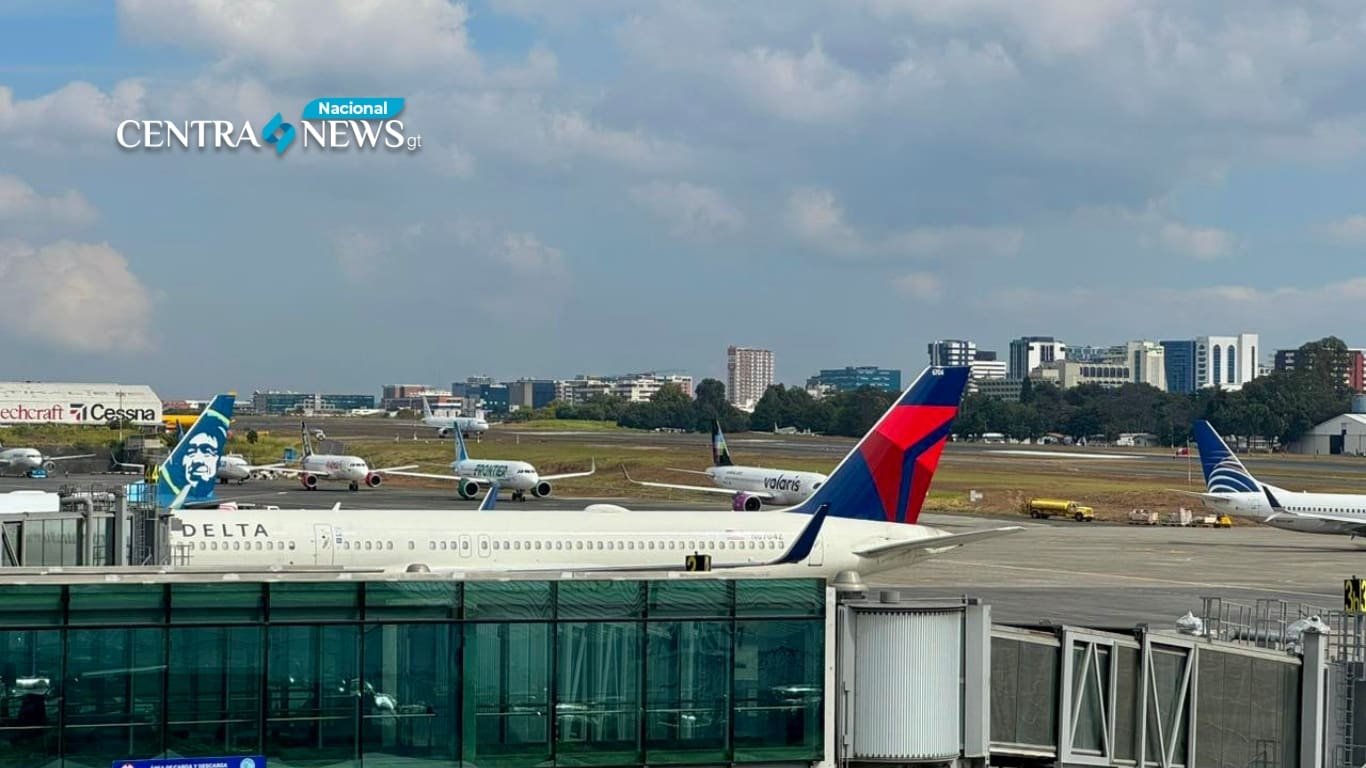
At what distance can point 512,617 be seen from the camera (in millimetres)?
24844

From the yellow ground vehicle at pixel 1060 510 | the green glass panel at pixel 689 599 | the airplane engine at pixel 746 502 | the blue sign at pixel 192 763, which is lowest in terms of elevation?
the yellow ground vehicle at pixel 1060 510

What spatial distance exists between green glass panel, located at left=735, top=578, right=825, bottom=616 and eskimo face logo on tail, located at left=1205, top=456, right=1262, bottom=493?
92776mm

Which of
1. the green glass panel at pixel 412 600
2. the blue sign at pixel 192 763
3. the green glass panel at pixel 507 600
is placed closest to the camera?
the blue sign at pixel 192 763

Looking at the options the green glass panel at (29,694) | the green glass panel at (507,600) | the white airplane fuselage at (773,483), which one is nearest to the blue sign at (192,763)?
the green glass panel at (29,694)

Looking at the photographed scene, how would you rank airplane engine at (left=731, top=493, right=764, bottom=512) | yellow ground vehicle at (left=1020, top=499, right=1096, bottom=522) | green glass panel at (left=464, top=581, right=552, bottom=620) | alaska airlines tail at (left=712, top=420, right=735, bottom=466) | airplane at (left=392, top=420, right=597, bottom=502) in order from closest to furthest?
green glass panel at (left=464, top=581, right=552, bottom=620) < airplane engine at (left=731, top=493, right=764, bottom=512) < yellow ground vehicle at (left=1020, top=499, right=1096, bottom=522) < airplane at (left=392, top=420, right=597, bottom=502) < alaska airlines tail at (left=712, top=420, right=735, bottom=466)

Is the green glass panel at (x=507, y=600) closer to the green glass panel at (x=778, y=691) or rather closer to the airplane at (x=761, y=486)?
the green glass panel at (x=778, y=691)

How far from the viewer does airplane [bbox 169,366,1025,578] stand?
51.1 meters

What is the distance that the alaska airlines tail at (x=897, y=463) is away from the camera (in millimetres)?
59000

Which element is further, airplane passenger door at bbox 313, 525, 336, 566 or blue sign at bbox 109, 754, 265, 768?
airplane passenger door at bbox 313, 525, 336, 566

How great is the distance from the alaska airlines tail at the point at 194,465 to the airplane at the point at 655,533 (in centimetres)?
1568

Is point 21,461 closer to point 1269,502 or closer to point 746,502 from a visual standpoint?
point 746,502

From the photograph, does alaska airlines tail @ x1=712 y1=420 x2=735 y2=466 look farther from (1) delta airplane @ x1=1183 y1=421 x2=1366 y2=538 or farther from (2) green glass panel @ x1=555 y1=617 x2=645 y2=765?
(2) green glass panel @ x1=555 y1=617 x2=645 y2=765

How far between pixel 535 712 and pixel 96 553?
21.2 metres

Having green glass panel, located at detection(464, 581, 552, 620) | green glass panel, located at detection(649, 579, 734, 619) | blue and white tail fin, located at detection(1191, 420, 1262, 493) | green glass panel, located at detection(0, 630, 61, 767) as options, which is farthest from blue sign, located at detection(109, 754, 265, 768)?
blue and white tail fin, located at detection(1191, 420, 1262, 493)
